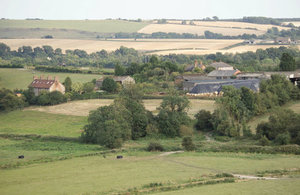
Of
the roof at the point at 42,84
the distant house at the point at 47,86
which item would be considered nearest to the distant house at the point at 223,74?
the distant house at the point at 47,86

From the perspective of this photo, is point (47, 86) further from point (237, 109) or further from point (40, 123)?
point (237, 109)

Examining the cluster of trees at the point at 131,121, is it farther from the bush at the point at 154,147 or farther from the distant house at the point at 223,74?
the distant house at the point at 223,74

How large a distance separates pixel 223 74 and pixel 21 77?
3510 cm

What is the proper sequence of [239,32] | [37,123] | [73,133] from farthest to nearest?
[239,32]
[37,123]
[73,133]

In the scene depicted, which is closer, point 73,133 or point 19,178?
point 19,178

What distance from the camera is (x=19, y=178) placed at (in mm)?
32094

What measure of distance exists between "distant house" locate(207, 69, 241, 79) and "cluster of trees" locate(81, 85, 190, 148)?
105ft

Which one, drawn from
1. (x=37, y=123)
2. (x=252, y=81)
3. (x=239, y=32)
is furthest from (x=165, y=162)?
(x=239, y=32)

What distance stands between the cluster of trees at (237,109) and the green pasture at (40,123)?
13.4 m

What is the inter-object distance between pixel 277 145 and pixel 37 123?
27685 mm

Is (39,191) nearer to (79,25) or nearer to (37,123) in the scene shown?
(37,123)

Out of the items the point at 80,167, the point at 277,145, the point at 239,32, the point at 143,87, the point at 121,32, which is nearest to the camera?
the point at 80,167

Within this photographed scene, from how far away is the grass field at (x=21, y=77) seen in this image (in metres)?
82.7

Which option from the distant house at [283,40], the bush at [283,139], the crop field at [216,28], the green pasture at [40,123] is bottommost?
the green pasture at [40,123]
